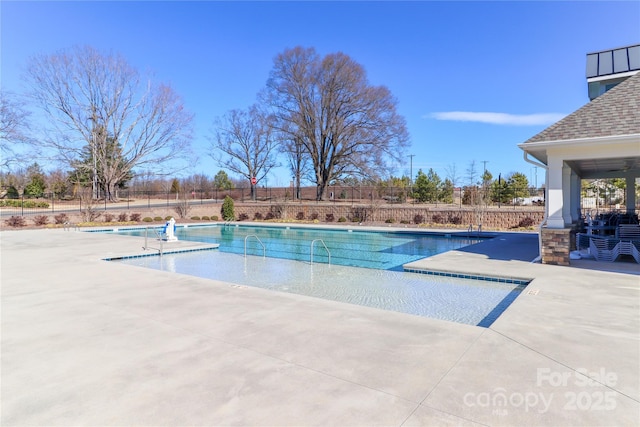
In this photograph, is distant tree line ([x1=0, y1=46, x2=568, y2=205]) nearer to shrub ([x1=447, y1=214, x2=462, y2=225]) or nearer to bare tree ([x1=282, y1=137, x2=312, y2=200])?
bare tree ([x1=282, y1=137, x2=312, y2=200])

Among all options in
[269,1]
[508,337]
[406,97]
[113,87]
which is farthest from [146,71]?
[508,337]

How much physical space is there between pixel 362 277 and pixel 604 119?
19.8 feet

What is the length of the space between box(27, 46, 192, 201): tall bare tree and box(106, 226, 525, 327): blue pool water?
21817mm

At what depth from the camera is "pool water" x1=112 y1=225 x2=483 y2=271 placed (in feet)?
33.8

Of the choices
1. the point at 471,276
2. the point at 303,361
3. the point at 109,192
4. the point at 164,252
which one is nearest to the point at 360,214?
the point at 164,252

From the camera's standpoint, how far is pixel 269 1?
1535 cm

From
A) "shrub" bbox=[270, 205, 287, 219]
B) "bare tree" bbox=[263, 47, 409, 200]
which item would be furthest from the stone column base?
"bare tree" bbox=[263, 47, 409, 200]

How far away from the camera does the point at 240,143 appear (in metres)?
37.1

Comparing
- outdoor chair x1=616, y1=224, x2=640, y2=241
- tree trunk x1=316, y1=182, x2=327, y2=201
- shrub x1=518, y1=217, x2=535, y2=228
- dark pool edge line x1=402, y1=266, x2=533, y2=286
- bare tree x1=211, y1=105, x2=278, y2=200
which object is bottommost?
dark pool edge line x1=402, y1=266, x2=533, y2=286

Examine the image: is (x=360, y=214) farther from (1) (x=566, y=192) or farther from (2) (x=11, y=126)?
(2) (x=11, y=126)

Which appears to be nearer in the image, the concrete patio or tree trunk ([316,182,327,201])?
the concrete patio

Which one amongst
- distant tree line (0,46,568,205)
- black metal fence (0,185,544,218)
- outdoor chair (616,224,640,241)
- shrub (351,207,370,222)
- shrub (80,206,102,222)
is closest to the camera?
outdoor chair (616,224,640,241)

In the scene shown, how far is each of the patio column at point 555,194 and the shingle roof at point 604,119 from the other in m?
0.58

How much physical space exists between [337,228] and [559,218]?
11.7 metres
